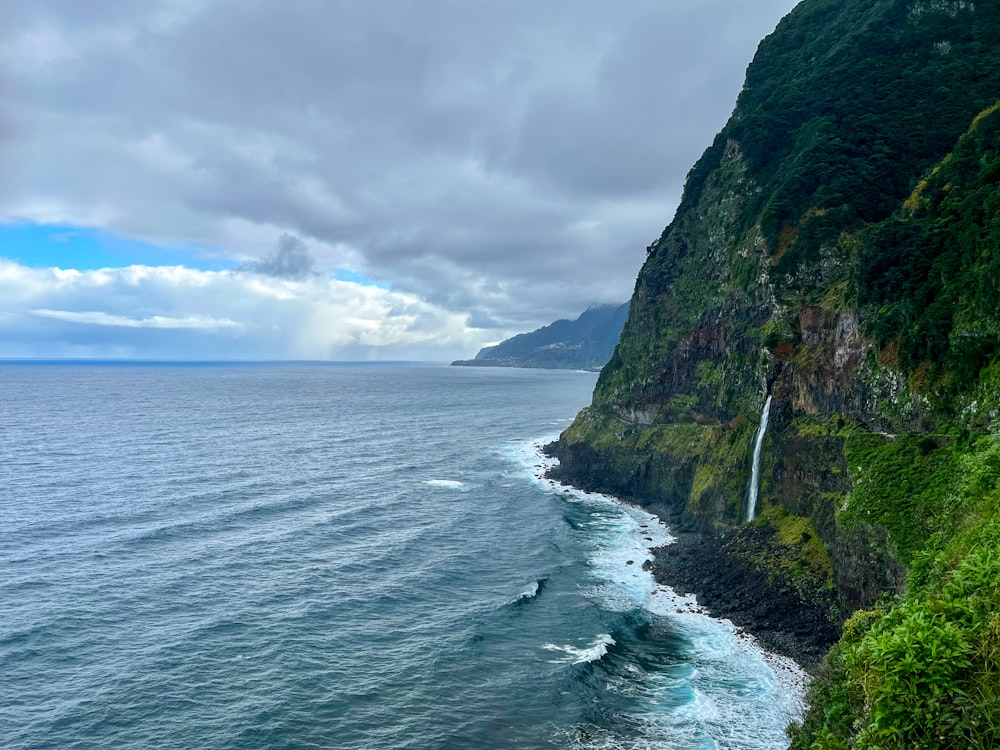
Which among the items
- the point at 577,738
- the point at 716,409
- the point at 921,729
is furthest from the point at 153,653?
the point at 716,409

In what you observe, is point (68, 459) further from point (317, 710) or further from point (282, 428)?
point (317, 710)


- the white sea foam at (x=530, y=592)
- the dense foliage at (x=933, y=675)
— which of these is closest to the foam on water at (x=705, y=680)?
the white sea foam at (x=530, y=592)

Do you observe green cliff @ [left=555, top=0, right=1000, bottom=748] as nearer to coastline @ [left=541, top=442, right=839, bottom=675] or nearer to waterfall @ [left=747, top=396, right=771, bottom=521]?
coastline @ [left=541, top=442, right=839, bottom=675]

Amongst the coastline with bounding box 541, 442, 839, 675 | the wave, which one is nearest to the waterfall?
the coastline with bounding box 541, 442, 839, 675

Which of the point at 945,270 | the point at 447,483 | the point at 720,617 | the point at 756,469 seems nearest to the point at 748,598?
the point at 720,617

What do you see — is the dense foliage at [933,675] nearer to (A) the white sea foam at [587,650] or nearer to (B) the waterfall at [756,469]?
(A) the white sea foam at [587,650]

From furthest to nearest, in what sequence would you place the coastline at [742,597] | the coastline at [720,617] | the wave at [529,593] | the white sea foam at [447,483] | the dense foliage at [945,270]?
1. the white sea foam at [447,483]
2. the wave at [529,593]
3. the coastline at [742,597]
4. the dense foliage at [945,270]
5. the coastline at [720,617]
